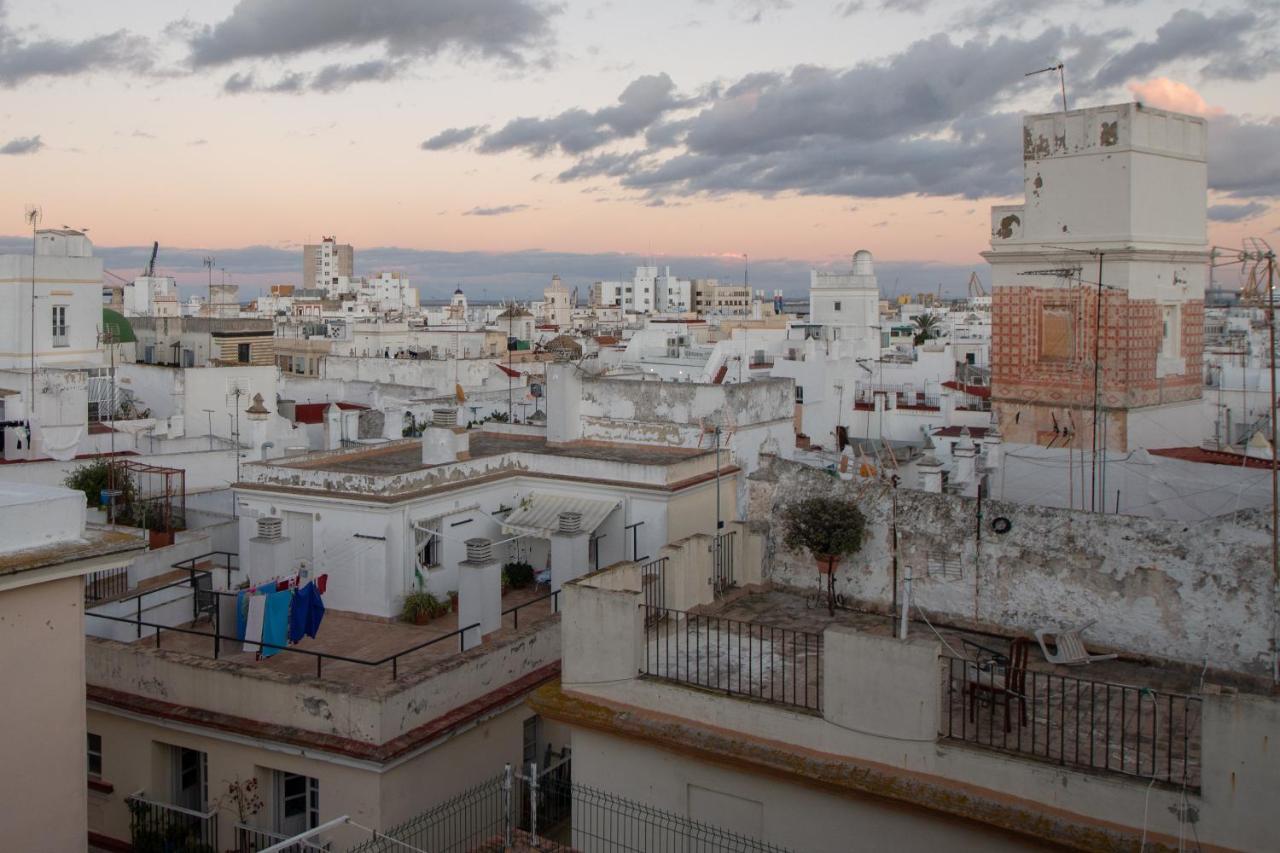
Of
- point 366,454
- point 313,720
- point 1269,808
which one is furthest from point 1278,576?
point 366,454

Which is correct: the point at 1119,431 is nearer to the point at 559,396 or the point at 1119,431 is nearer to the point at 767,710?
the point at 559,396

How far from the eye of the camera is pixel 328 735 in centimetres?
1261

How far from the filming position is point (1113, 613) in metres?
11.7

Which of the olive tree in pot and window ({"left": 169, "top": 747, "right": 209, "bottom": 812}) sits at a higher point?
the olive tree in pot

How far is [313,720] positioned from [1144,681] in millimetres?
8376

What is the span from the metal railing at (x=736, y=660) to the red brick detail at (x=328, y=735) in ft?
8.95

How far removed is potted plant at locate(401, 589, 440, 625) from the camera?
54.1ft

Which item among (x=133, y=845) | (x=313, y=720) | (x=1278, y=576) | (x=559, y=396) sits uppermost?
(x=559, y=396)

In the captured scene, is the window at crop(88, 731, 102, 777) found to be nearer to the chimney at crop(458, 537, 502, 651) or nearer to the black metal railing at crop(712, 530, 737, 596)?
the chimney at crop(458, 537, 502, 651)

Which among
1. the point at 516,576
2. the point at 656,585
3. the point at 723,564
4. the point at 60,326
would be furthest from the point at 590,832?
the point at 60,326

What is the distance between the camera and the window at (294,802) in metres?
13.1

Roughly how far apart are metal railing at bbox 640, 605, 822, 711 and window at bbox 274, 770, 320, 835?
4.42 meters

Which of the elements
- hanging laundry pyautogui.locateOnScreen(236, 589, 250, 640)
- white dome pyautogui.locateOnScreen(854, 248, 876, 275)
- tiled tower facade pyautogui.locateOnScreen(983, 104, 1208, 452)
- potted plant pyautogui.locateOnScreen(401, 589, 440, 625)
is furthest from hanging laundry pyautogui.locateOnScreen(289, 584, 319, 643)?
white dome pyautogui.locateOnScreen(854, 248, 876, 275)

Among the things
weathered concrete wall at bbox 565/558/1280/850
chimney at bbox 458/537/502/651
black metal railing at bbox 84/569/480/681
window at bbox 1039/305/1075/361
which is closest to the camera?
weathered concrete wall at bbox 565/558/1280/850
